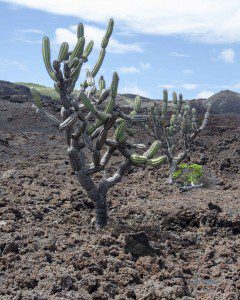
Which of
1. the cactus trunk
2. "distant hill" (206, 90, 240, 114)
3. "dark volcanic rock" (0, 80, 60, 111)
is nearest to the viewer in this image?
the cactus trunk

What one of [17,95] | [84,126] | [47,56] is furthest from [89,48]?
[17,95]

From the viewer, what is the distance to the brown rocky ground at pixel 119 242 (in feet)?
13.6

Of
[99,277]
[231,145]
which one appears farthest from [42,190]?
[231,145]

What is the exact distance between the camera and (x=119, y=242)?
16.5 feet

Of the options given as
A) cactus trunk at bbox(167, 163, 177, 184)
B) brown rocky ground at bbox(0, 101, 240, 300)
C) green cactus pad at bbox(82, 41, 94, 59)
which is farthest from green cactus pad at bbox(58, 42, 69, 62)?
cactus trunk at bbox(167, 163, 177, 184)

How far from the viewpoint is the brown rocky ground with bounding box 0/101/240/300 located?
414 centimetres

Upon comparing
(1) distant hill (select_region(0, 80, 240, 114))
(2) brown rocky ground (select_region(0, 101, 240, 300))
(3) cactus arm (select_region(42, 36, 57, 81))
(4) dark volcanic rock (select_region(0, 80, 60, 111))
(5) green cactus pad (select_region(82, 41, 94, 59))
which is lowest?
(2) brown rocky ground (select_region(0, 101, 240, 300))

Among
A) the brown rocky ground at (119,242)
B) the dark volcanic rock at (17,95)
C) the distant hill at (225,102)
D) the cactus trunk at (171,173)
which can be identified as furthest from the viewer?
the distant hill at (225,102)

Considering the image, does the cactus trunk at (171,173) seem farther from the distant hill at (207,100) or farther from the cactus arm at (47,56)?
the distant hill at (207,100)

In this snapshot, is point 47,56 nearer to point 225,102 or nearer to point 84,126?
point 84,126

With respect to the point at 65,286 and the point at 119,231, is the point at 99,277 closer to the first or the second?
the point at 65,286

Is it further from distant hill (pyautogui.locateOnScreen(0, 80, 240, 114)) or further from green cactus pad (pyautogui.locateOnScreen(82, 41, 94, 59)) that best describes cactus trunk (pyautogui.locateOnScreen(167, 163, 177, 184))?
distant hill (pyautogui.locateOnScreen(0, 80, 240, 114))

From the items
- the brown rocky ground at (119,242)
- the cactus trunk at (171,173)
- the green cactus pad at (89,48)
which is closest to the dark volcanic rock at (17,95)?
the cactus trunk at (171,173)

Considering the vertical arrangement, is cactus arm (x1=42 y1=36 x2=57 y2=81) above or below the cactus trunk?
above
